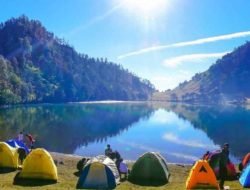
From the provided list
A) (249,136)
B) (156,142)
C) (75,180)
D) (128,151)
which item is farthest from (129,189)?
(249,136)

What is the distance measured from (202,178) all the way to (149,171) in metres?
4.80

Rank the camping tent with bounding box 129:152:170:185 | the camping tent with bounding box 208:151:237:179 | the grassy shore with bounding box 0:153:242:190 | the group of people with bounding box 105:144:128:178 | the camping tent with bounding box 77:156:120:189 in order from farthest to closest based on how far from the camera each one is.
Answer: the group of people with bounding box 105:144:128:178
the camping tent with bounding box 208:151:237:179
the camping tent with bounding box 129:152:170:185
the camping tent with bounding box 77:156:120:189
the grassy shore with bounding box 0:153:242:190

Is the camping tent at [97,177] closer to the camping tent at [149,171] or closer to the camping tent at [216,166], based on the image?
the camping tent at [149,171]

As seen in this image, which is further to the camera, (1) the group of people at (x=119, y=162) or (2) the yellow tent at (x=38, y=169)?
(1) the group of people at (x=119, y=162)

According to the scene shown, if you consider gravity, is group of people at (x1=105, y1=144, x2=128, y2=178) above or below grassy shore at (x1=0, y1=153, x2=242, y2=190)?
above

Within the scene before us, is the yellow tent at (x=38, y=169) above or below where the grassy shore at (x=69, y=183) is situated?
above

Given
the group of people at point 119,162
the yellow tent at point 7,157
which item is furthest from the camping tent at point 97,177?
the yellow tent at point 7,157

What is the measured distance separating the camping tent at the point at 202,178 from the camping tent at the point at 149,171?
365 centimetres

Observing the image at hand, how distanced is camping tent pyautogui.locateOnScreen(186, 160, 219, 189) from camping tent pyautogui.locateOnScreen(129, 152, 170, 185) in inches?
144

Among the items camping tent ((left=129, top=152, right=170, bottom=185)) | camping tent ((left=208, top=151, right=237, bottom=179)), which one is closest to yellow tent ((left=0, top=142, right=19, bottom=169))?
camping tent ((left=129, top=152, right=170, bottom=185))

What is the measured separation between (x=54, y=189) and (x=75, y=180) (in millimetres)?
3995

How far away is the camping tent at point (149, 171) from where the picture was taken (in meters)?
28.7

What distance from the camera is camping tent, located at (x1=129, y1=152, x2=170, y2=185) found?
28.7 metres

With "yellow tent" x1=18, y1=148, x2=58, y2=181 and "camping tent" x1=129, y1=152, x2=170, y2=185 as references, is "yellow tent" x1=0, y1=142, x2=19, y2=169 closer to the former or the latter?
"yellow tent" x1=18, y1=148, x2=58, y2=181
